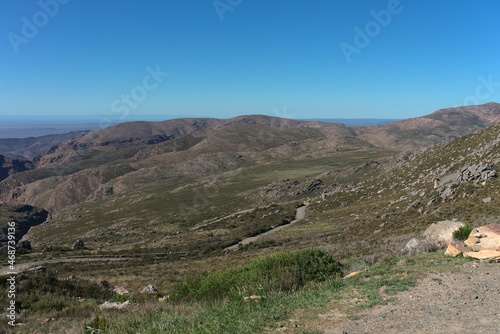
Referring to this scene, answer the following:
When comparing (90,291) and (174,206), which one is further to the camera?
(174,206)

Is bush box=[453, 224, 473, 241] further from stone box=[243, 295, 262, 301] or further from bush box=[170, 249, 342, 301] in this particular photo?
stone box=[243, 295, 262, 301]

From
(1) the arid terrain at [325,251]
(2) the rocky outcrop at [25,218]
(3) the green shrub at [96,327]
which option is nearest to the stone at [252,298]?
(1) the arid terrain at [325,251]

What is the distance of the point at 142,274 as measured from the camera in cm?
2958

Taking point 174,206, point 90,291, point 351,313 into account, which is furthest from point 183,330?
point 174,206

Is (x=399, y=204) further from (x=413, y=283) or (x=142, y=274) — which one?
(x=413, y=283)

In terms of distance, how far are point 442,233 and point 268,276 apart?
393 inches

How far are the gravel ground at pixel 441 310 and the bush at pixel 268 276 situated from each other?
3209mm

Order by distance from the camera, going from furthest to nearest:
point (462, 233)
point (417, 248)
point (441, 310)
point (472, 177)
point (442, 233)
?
point (472, 177), point (442, 233), point (462, 233), point (417, 248), point (441, 310)

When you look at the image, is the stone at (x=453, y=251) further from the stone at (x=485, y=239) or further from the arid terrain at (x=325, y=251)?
the stone at (x=485, y=239)

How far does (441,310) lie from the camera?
7914 millimetres

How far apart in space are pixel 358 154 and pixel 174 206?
106498 mm

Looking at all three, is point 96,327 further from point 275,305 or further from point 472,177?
point 472,177

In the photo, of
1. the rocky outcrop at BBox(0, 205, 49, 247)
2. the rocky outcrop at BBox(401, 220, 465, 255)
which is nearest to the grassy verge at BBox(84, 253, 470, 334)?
the rocky outcrop at BBox(401, 220, 465, 255)

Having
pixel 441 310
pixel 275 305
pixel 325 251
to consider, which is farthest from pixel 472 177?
pixel 275 305
